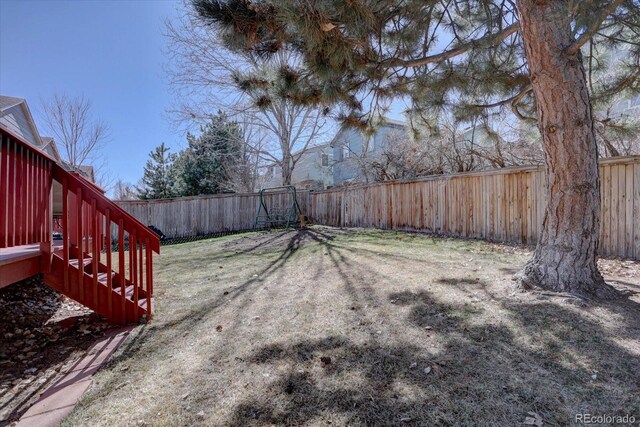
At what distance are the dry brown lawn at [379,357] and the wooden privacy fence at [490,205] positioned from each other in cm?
108

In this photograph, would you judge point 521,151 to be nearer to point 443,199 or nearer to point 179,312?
point 443,199

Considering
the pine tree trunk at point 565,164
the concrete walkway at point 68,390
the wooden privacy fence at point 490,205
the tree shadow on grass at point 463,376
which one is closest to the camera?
the tree shadow on grass at point 463,376

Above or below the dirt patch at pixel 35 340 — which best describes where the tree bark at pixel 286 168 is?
above

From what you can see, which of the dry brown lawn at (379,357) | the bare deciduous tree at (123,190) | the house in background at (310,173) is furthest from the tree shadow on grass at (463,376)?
the bare deciduous tree at (123,190)

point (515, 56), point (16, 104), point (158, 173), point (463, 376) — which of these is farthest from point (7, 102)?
point (158, 173)

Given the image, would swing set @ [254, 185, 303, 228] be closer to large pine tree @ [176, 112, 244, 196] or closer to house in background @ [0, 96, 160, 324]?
large pine tree @ [176, 112, 244, 196]

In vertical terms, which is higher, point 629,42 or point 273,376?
point 629,42

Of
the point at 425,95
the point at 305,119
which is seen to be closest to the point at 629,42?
the point at 425,95

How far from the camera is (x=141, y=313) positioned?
313 centimetres

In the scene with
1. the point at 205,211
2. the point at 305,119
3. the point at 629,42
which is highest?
the point at 305,119

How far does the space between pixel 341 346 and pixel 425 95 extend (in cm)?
452

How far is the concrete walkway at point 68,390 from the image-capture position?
174 centimetres

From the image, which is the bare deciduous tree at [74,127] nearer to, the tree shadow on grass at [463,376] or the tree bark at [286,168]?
the tree bark at [286,168]

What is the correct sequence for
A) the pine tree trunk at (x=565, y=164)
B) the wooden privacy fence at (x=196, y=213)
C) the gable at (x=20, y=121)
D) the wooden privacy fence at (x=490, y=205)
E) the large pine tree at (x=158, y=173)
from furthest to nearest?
the large pine tree at (x=158, y=173)
the wooden privacy fence at (x=196, y=213)
the gable at (x=20, y=121)
the wooden privacy fence at (x=490, y=205)
the pine tree trunk at (x=565, y=164)
